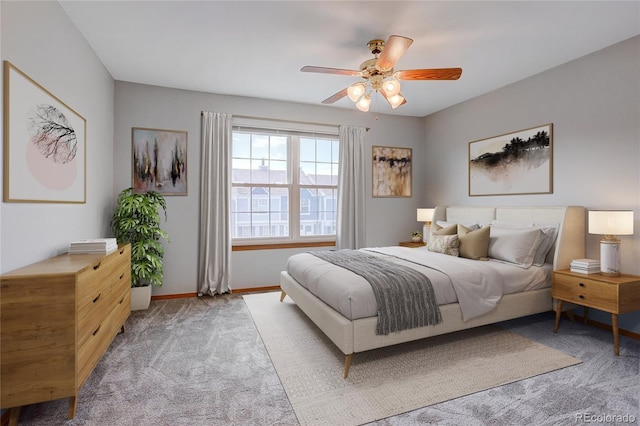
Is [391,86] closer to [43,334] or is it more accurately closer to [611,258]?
[611,258]

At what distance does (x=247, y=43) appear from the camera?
3.00 metres

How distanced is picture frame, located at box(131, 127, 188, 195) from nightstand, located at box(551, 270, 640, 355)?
440 centimetres

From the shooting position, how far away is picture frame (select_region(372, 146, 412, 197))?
5.29 meters

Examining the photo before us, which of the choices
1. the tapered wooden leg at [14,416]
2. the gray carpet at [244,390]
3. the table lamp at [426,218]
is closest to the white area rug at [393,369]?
the gray carpet at [244,390]

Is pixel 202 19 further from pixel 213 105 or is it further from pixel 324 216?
pixel 324 216

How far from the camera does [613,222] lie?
275 cm

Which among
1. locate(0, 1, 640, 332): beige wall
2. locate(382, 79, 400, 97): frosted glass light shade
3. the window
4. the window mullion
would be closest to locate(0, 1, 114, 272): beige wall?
locate(0, 1, 640, 332): beige wall

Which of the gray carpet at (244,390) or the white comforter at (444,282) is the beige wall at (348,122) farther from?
the white comforter at (444,282)

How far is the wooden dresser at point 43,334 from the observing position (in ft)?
5.43

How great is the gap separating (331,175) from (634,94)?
3553 millimetres

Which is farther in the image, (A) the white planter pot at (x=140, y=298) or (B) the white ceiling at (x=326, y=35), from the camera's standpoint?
(A) the white planter pot at (x=140, y=298)

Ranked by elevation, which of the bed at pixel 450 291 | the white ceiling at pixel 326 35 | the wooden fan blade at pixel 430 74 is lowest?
the bed at pixel 450 291

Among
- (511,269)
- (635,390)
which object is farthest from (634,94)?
(635,390)

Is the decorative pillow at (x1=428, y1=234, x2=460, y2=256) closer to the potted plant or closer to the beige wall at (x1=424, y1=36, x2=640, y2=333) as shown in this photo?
the beige wall at (x1=424, y1=36, x2=640, y2=333)
